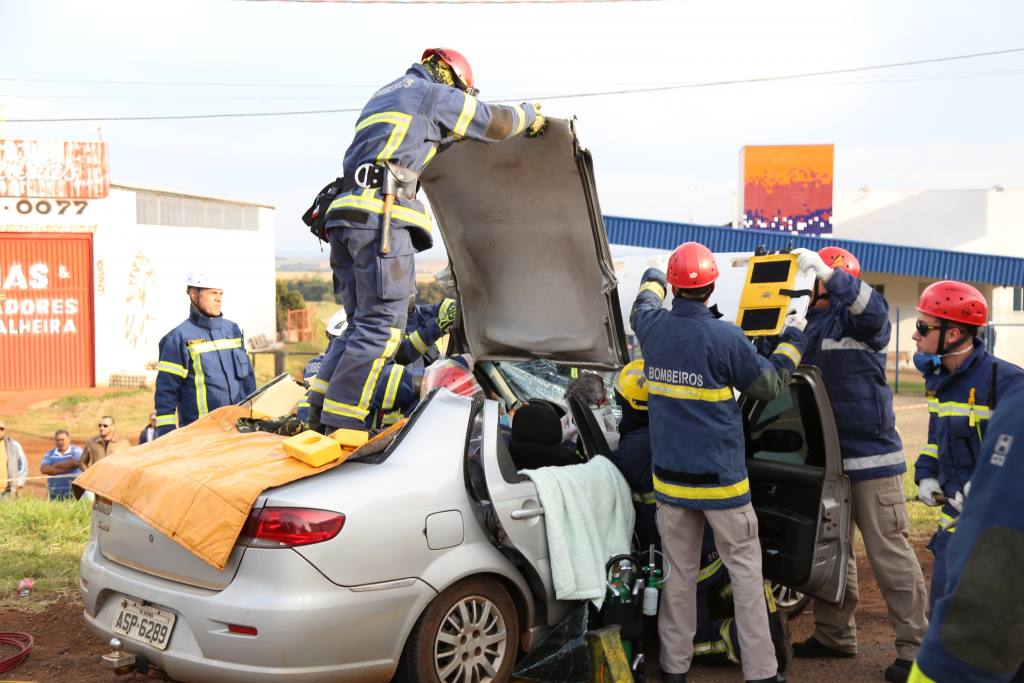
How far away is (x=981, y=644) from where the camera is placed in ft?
→ 5.11

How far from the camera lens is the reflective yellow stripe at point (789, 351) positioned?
4.40 metres

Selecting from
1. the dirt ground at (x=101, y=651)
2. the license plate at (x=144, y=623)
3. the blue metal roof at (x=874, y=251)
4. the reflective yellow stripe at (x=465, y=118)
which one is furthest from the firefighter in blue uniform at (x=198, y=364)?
the blue metal roof at (x=874, y=251)

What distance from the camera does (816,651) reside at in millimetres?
5074

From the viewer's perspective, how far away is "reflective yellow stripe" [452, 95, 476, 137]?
4.80m

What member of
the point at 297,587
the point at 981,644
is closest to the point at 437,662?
the point at 297,587

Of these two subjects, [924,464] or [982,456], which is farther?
[924,464]

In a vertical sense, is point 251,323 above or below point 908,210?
below

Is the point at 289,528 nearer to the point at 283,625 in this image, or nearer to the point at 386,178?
the point at 283,625

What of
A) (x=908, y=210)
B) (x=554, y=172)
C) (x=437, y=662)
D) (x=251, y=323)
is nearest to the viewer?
(x=437, y=662)

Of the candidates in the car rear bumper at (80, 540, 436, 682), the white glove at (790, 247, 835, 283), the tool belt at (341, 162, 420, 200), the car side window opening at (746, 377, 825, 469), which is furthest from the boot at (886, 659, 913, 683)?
the tool belt at (341, 162, 420, 200)

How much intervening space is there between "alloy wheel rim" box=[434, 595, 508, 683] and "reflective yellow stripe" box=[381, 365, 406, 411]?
119cm

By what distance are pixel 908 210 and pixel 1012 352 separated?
11.7 metres

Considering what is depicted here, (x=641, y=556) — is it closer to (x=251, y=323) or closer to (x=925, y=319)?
(x=925, y=319)

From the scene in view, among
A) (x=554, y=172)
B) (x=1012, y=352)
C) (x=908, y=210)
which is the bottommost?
(x=1012, y=352)
